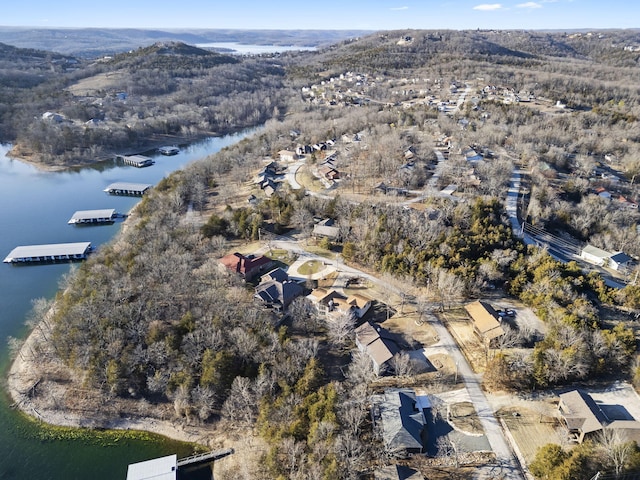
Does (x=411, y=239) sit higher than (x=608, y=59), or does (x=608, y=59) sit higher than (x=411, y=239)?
(x=608, y=59)

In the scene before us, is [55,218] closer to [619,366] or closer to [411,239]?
[411,239]

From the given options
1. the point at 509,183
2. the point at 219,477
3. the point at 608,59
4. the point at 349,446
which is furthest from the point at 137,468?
the point at 608,59

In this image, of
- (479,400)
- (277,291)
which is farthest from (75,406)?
(479,400)

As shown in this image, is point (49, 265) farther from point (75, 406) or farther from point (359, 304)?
point (359, 304)

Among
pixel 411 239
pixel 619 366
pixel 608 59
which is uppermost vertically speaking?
pixel 608 59

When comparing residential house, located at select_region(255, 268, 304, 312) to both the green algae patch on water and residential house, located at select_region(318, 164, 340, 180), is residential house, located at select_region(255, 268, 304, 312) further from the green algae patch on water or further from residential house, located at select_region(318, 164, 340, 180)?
residential house, located at select_region(318, 164, 340, 180)

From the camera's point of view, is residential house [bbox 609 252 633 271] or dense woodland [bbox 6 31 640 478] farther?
residential house [bbox 609 252 633 271]

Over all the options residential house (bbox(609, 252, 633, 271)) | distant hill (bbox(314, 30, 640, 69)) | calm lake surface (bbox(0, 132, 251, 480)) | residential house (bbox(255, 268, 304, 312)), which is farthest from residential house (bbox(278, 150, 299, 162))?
distant hill (bbox(314, 30, 640, 69))
